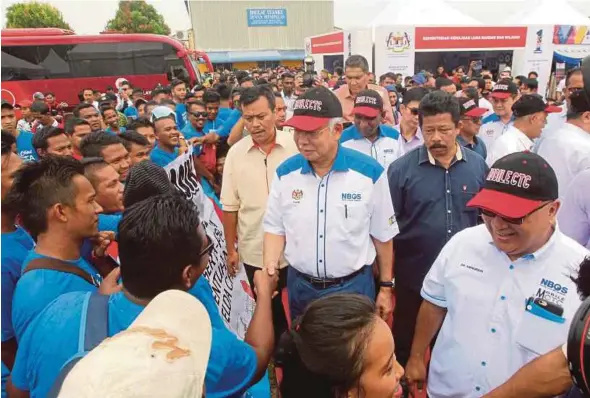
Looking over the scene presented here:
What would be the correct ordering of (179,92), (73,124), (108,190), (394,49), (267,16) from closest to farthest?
(108,190)
(73,124)
(179,92)
(394,49)
(267,16)

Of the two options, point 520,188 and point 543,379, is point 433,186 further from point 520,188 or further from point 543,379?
point 543,379

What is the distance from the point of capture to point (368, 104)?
164 inches

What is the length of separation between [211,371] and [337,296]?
47cm

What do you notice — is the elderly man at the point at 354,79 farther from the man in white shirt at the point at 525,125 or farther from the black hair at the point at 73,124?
the black hair at the point at 73,124

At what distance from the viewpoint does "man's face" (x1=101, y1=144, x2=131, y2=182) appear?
11.2ft

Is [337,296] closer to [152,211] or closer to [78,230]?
[152,211]

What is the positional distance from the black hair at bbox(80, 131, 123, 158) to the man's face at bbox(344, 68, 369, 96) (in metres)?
2.82

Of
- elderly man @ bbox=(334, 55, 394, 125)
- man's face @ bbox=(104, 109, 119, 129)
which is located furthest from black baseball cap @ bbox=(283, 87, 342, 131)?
man's face @ bbox=(104, 109, 119, 129)

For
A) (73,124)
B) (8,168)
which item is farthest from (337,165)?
(73,124)

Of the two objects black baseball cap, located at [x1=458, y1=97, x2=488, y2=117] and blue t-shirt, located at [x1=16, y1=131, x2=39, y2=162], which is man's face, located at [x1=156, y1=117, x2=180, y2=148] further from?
black baseball cap, located at [x1=458, y1=97, x2=488, y2=117]

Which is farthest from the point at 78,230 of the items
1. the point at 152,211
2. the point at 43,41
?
the point at 43,41

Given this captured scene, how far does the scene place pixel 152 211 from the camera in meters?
1.51

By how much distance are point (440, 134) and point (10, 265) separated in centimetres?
260

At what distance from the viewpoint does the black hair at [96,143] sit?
11.3 feet
